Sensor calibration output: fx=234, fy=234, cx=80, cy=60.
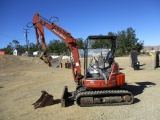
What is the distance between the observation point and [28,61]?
4125cm

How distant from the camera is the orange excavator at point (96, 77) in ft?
31.1

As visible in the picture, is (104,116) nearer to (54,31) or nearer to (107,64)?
(107,64)

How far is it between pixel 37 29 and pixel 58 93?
352 cm

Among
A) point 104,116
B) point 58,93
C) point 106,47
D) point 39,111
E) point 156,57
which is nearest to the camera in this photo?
point 104,116

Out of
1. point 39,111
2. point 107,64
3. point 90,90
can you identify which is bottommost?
point 39,111

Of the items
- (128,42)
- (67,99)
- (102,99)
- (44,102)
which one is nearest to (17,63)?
(67,99)

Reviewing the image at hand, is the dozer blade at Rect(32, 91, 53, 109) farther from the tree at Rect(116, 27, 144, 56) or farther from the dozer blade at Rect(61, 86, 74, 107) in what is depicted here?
the tree at Rect(116, 27, 144, 56)

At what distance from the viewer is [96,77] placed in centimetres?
1018

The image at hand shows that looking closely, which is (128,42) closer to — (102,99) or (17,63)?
(17,63)

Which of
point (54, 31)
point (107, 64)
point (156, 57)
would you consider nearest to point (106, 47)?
point (107, 64)

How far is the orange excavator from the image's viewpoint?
9.48 meters

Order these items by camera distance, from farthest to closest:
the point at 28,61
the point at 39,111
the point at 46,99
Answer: the point at 28,61 → the point at 46,99 → the point at 39,111

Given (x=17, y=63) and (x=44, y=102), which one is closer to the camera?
(x=44, y=102)

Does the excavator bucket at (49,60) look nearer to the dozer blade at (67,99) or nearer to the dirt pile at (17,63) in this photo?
the dozer blade at (67,99)
